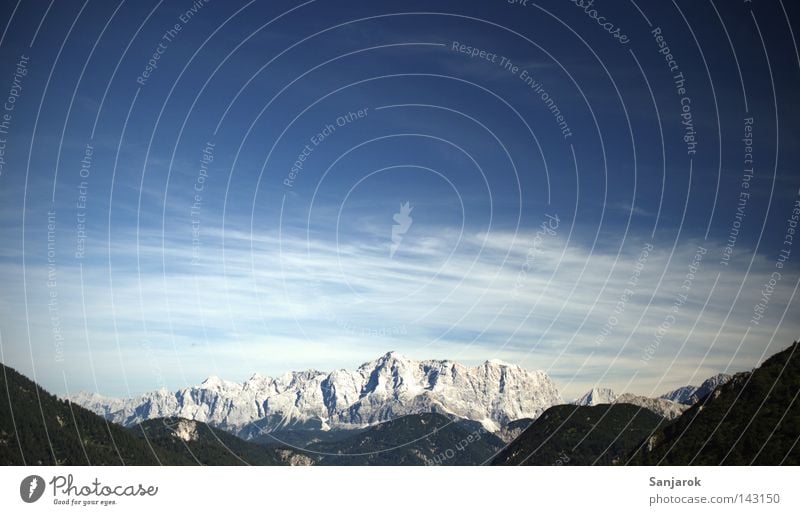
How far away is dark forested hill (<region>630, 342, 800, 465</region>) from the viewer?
7569 centimetres

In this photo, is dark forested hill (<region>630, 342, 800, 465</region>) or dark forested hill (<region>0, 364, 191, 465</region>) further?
dark forested hill (<region>0, 364, 191, 465</region>)

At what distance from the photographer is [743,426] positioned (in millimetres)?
86125

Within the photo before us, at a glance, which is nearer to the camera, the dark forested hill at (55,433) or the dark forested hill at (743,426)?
the dark forested hill at (743,426)

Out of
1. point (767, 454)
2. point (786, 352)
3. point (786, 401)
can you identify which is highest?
point (786, 352)

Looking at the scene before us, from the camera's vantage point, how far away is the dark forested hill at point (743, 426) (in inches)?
2980

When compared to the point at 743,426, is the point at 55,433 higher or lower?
lower

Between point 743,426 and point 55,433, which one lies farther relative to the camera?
point 55,433
